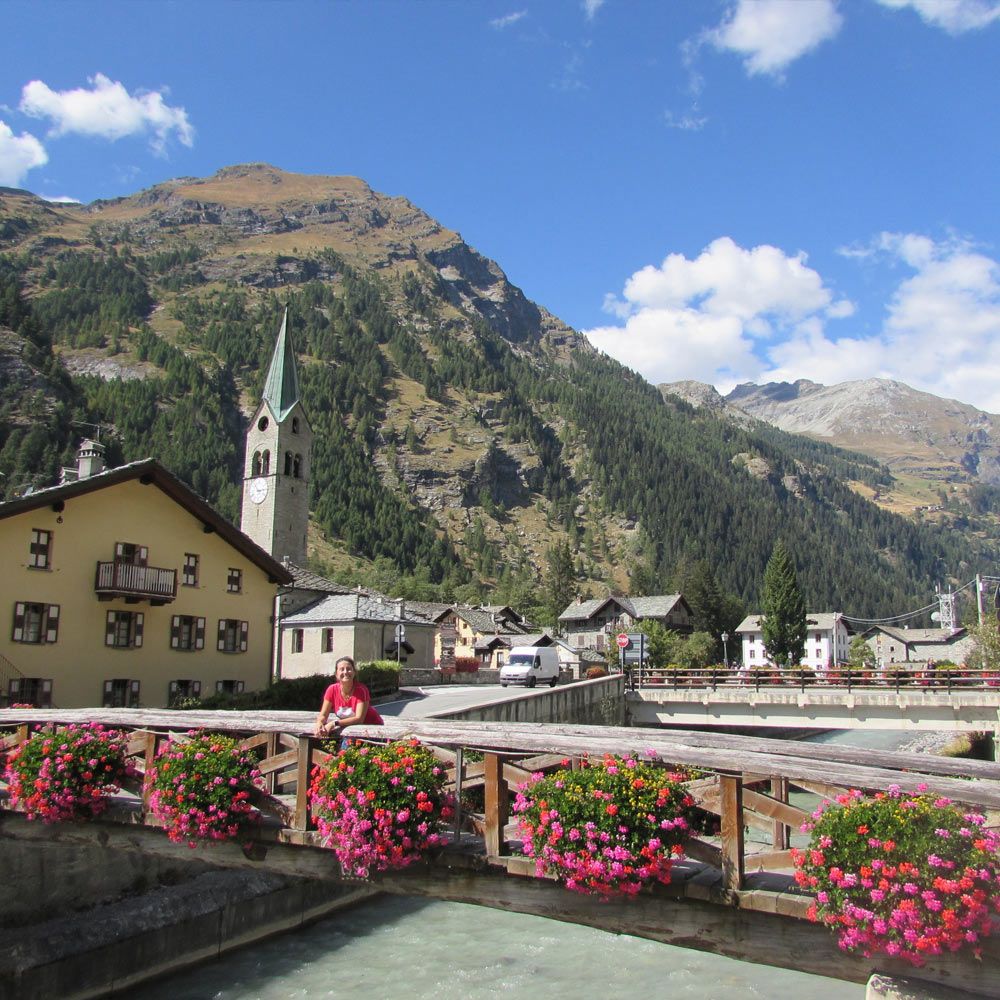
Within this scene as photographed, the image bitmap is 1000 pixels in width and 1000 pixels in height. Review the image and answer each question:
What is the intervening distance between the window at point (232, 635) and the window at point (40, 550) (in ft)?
26.2

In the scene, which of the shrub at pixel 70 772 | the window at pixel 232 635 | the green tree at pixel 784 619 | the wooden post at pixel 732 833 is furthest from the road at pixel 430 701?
the green tree at pixel 784 619

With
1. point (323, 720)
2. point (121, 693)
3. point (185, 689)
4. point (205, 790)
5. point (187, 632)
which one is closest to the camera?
point (323, 720)

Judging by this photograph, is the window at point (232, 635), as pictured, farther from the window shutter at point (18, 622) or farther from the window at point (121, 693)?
the window shutter at point (18, 622)

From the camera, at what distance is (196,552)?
110 ft

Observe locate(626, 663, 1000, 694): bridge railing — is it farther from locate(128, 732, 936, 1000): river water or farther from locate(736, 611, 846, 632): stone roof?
locate(736, 611, 846, 632): stone roof

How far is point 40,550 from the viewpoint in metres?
27.6

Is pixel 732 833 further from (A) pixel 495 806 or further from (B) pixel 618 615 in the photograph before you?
(B) pixel 618 615

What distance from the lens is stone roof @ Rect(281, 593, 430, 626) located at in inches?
2062

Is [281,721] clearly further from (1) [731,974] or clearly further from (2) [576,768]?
(1) [731,974]

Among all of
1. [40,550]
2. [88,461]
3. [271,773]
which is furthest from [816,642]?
[271,773]

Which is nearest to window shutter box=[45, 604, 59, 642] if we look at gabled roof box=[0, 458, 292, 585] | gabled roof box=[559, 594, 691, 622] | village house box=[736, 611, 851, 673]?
gabled roof box=[0, 458, 292, 585]

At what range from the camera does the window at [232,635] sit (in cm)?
3453

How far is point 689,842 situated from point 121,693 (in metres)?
27.9

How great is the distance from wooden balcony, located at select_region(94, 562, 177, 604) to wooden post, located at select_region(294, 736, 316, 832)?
22.9 meters
